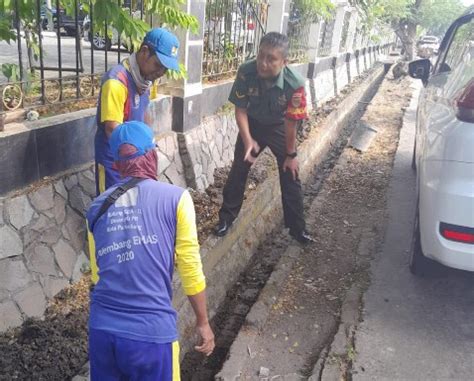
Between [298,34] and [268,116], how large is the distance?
308 inches

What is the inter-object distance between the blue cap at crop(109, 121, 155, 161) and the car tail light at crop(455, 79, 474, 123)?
6.53ft

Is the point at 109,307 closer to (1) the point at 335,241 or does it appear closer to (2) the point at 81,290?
(2) the point at 81,290

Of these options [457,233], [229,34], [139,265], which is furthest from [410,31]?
[139,265]

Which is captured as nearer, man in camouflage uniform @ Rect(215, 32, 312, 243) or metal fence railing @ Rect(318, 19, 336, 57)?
man in camouflage uniform @ Rect(215, 32, 312, 243)

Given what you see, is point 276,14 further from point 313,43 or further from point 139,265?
point 139,265

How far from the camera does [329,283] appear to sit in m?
4.01

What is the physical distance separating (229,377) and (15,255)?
4.91ft

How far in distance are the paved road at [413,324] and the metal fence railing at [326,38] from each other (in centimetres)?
1027

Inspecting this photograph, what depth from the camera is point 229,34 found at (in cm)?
693

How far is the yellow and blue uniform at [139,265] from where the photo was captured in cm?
187

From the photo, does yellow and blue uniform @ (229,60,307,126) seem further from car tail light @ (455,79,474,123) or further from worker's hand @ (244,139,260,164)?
car tail light @ (455,79,474,123)

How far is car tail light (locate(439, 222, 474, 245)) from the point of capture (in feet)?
9.95

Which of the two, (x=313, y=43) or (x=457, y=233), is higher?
(x=313, y=43)

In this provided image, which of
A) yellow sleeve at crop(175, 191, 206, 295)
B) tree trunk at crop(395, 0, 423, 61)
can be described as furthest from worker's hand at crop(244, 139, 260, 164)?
tree trunk at crop(395, 0, 423, 61)
